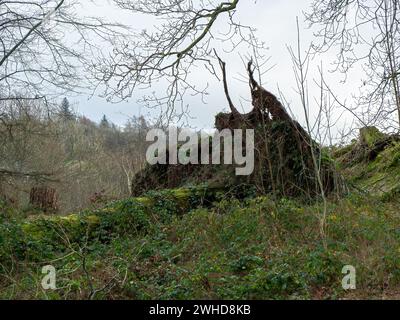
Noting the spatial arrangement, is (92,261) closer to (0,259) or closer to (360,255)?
(0,259)

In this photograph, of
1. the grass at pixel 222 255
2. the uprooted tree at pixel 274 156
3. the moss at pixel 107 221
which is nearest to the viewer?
the grass at pixel 222 255

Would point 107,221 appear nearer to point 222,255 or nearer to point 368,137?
point 222,255

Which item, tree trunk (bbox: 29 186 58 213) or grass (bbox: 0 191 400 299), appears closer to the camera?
grass (bbox: 0 191 400 299)

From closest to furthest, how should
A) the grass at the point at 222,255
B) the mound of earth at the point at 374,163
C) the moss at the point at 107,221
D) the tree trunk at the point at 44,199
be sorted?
1. the grass at the point at 222,255
2. the moss at the point at 107,221
3. the mound of earth at the point at 374,163
4. the tree trunk at the point at 44,199

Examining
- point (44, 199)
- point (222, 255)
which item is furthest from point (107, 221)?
point (44, 199)

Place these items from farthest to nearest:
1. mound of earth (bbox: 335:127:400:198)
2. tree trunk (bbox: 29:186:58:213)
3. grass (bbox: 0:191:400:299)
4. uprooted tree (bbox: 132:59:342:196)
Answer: tree trunk (bbox: 29:186:58:213)
mound of earth (bbox: 335:127:400:198)
uprooted tree (bbox: 132:59:342:196)
grass (bbox: 0:191:400:299)

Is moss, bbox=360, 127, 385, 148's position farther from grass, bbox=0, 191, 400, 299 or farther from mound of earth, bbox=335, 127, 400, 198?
grass, bbox=0, 191, 400, 299

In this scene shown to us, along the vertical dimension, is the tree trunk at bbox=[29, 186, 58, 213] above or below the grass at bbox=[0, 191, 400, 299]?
above

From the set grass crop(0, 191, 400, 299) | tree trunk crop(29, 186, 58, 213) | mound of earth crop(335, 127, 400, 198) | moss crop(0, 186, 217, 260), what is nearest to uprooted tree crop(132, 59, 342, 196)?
moss crop(0, 186, 217, 260)

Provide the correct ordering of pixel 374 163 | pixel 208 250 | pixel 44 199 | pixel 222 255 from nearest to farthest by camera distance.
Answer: pixel 222 255
pixel 208 250
pixel 374 163
pixel 44 199

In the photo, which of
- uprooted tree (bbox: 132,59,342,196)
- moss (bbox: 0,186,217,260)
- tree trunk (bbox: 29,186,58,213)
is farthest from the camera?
tree trunk (bbox: 29,186,58,213)

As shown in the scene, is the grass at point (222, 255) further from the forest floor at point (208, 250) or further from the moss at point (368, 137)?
the moss at point (368, 137)

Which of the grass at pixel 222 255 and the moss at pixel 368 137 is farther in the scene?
the moss at pixel 368 137

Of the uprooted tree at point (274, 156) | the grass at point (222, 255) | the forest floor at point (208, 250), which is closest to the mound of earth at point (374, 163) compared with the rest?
the forest floor at point (208, 250)
